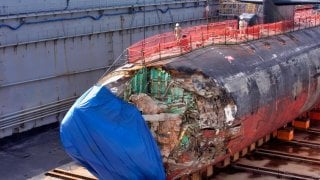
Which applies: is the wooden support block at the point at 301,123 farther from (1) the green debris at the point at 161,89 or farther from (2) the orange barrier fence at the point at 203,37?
(1) the green debris at the point at 161,89

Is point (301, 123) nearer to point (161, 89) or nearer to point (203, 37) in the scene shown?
point (203, 37)

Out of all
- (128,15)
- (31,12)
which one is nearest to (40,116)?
(31,12)

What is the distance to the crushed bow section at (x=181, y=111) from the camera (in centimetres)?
1148

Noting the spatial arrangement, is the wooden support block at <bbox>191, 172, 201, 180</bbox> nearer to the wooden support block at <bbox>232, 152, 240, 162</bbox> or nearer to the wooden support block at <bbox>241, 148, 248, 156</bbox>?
the wooden support block at <bbox>232, 152, 240, 162</bbox>

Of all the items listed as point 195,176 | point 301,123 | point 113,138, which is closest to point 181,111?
point 113,138

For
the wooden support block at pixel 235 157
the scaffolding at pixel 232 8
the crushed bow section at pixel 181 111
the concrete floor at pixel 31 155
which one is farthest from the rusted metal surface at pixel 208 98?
the scaffolding at pixel 232 8

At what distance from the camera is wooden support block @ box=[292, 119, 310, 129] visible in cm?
1777

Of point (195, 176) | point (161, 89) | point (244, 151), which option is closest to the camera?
point (161, 89)

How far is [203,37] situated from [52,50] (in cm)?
794

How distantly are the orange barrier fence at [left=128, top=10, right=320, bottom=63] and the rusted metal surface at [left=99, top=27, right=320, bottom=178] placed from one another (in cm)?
52

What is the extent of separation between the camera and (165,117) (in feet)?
37.7

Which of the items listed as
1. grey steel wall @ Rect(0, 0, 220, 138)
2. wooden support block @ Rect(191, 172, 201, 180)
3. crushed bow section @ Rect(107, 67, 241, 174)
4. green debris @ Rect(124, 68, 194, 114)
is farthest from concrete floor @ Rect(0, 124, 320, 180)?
green debris @ Rect(124, 68, 194, 114)

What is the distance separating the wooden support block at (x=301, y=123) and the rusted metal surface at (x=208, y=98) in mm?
3520

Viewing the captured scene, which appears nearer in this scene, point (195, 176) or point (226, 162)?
point (195, 176)
